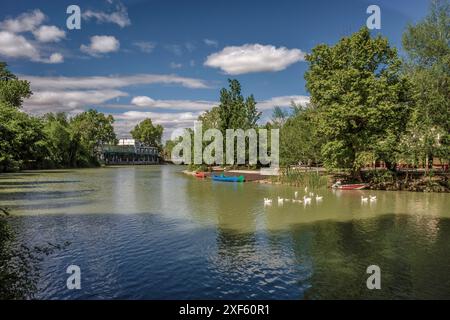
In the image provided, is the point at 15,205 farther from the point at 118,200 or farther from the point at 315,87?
the point at 315,87

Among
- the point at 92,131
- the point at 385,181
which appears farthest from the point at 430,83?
the point at 92,131

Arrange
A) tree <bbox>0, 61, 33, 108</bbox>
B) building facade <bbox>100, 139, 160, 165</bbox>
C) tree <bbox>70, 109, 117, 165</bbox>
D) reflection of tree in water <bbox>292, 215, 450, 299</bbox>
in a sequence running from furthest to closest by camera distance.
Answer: building facade <bbox>100, 139, 160, 165</bbox> → tree <bbox>70, 109, 117, 165</bbox> → tree <bbox>0, 61, 33, 108</bbox> → reflection of tree in water <bbox>292, 215, 450, 299</bbox>

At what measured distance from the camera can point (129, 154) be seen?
16125 centimetres

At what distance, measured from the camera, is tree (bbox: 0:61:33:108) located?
3460 inches

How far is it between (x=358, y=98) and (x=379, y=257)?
2724 centimetres

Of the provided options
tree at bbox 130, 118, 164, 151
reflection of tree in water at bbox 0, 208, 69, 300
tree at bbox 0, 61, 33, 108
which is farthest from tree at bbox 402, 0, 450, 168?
tree at bbox 130, 118, 164, 151

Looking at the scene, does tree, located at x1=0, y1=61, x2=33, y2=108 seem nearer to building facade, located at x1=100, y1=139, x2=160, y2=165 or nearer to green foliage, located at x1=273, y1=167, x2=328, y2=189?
building facade, located at x1=100, y1=139, x2=160, y2=165

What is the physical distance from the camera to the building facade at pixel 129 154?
14868 cm

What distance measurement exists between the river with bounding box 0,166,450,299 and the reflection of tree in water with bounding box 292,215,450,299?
42 mm

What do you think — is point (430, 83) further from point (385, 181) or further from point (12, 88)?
point (12, 88)

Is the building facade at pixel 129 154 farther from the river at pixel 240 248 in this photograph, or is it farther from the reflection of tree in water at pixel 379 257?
the reflection of tree in water at pixel 379 257

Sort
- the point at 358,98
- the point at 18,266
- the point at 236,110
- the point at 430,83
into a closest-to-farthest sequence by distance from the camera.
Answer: the point at 18,266 < the point at 358,98 < the point at 430,83 < the point at 236,110

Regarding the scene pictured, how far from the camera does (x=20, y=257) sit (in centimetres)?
1381
